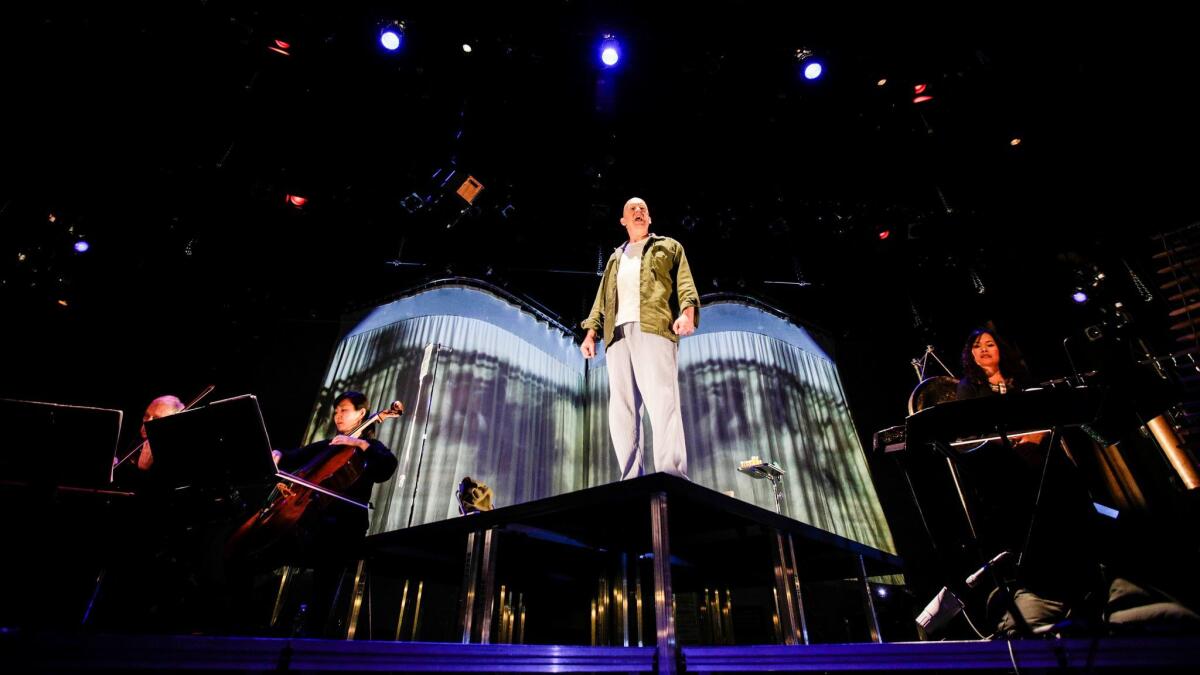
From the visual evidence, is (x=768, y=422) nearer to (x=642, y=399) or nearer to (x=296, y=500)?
(x=642, y=399)

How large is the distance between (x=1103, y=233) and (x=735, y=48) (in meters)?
3.85

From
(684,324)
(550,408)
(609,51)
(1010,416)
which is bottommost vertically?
(1010,416)

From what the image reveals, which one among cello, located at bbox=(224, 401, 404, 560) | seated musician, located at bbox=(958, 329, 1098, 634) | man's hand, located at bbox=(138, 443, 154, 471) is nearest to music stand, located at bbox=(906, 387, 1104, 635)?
seated musician, located at bbox=(958, 329, 1098, 634)

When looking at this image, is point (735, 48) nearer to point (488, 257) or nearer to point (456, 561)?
point (488, 257)

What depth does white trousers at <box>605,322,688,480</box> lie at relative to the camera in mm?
2479

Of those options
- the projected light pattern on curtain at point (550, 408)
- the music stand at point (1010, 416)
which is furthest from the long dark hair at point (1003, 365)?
the projected light pattern on curtain at point (550, 408)

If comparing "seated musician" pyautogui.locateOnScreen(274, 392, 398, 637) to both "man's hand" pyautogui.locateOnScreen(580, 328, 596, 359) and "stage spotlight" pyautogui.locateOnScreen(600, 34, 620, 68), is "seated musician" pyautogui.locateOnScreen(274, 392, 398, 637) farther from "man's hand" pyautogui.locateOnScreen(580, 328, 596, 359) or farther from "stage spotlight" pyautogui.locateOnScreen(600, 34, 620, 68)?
"stage spotlight" pyautogui.locateOnScreen(600, 34, 620, 68)

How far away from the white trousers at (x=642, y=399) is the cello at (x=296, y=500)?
148 cm

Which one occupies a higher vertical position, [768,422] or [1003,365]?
[768,422]

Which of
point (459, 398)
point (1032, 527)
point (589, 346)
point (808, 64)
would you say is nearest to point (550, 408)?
point (459, 398)

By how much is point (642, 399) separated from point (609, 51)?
3.61 meters

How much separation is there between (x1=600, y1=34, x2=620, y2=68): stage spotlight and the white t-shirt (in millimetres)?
2613

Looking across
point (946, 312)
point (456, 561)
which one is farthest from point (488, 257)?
point (946, 312)

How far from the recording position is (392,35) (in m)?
4.49
